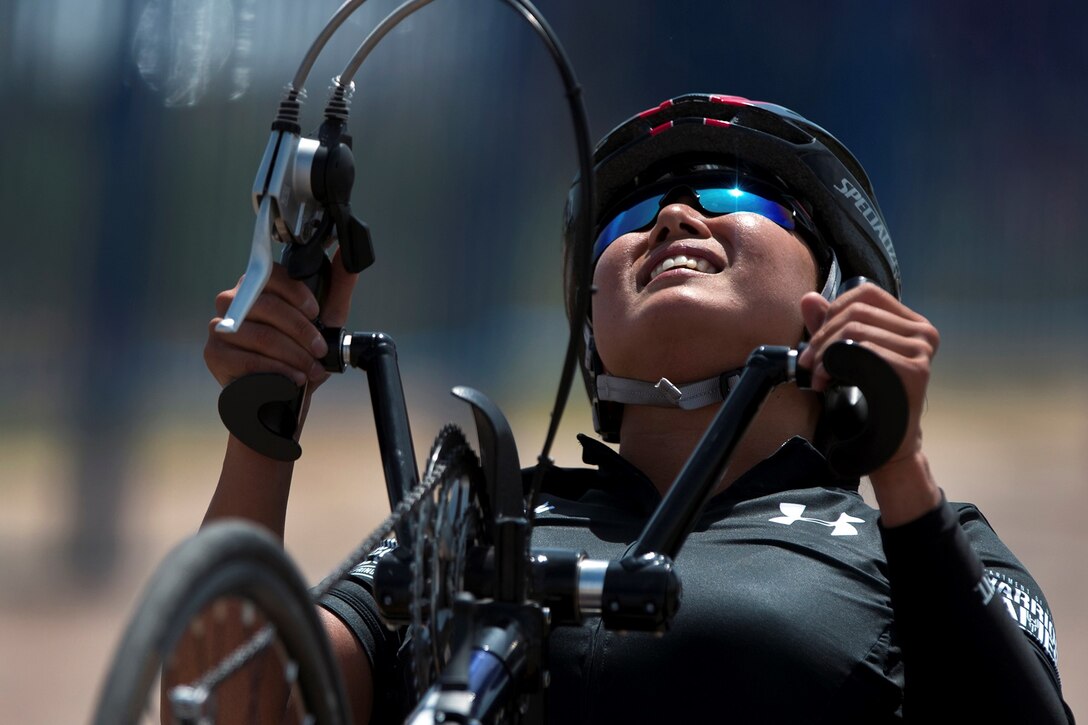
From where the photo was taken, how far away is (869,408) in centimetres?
138

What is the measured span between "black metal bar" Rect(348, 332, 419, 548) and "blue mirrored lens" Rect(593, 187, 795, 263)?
64 centimetres

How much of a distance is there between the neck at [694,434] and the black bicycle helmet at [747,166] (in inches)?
5.2

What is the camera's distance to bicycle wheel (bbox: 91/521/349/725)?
755 mm

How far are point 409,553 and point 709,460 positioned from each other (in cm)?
32

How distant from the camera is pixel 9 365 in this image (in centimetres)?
812

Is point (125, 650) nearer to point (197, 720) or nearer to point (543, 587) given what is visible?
point (197, 720)

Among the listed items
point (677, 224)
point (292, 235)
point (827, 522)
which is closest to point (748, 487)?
point (827, 522)

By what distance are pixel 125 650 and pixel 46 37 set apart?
858 centimetres

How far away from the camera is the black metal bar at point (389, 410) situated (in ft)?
4.80

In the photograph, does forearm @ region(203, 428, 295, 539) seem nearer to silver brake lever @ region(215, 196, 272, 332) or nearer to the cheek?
silver brake lever @ region(215, 196, 272, 332)

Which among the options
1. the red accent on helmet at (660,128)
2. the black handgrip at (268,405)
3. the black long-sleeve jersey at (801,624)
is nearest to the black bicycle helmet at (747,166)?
the red accent on helmet at (660,128)

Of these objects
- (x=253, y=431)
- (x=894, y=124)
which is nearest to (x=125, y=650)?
(x=253, y=431)

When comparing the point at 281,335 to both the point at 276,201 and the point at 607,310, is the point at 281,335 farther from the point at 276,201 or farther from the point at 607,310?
the point at 607,310

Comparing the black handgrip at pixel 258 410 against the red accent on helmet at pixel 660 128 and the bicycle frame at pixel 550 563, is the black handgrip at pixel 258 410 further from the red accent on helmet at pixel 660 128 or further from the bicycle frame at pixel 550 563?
the red accent on helmet at pixel 660 128
